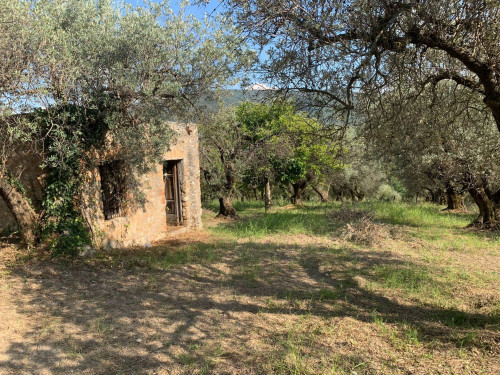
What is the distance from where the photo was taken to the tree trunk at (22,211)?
756cm

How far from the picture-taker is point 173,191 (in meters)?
12.9

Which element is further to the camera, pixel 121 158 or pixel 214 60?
pixel 121 158

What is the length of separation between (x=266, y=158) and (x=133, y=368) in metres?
13.9

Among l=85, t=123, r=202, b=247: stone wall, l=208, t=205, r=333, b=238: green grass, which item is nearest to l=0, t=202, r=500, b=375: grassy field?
l=85, t=123, r=202, b=247: stone wall

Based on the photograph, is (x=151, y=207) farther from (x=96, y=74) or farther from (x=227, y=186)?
(x=227, y=186)

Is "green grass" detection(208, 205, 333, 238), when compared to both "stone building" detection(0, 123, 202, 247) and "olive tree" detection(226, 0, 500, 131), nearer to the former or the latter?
"stone building" detection(0, 123, 202, 247)

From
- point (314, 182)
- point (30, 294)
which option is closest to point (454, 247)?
point (30, 294)

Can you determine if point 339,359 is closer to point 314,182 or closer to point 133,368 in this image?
point 133,368

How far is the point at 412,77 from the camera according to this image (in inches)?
213

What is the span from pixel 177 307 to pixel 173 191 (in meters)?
7.59

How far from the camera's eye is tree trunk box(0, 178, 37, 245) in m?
7.56

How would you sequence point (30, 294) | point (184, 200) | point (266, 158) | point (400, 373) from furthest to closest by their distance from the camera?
point (266, 158) < point (184, 200) < point (30, 294) < point (400, 373)

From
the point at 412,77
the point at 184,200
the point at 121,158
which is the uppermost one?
the point at 412,77

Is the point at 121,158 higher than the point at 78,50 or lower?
lower
